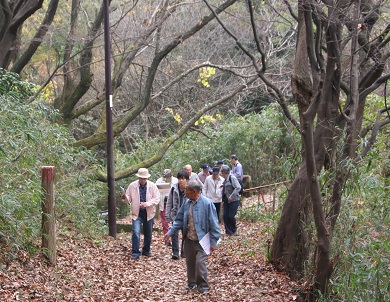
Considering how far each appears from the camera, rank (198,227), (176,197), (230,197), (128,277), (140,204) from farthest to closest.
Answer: (230,197) → (140,204) → (176,197) → (128,277) → (198,227)

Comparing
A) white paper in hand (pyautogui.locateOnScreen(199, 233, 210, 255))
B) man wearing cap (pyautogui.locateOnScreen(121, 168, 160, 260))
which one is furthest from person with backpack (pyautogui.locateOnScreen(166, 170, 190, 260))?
white paper in hand (pyautogui.locateOnScreen(199, 233, 210, 255))

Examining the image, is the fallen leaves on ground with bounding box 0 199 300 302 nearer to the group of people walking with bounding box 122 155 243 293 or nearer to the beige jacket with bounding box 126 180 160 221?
the group of people walking with bounding box 122 155 243 293

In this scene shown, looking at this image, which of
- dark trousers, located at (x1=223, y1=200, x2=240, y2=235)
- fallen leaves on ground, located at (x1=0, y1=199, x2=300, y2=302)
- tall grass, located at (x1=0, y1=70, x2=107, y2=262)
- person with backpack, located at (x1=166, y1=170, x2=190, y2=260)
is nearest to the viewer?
fallen leaves on ground, located at (x1=0, y1=199, x2=300, y2=302)

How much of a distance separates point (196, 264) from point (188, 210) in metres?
0.91

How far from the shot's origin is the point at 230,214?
1620cm

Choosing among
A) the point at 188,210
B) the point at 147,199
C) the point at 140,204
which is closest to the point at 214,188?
the point at 147,199

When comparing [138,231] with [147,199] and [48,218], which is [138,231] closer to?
[147,199]

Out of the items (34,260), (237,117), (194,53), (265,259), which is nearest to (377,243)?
(265,259)

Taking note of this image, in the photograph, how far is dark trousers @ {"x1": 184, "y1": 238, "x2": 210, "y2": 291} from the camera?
9914mm

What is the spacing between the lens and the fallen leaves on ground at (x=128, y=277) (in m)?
8.36

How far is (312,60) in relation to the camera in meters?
8.04

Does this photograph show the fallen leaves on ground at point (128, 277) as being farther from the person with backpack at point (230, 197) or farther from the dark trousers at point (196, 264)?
the person with backpack at point (230, 197)

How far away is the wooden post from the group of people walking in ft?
6.74

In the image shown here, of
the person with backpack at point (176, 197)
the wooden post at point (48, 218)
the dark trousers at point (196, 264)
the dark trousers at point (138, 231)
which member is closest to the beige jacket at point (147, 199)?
the dark trousers at point (138, 231)
